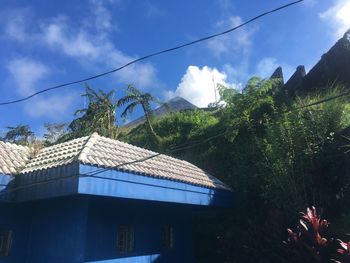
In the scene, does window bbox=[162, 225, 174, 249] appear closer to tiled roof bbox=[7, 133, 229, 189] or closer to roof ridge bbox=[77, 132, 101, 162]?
tiled roof bbox=[7, 133, 229, 189]

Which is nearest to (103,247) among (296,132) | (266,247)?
(266,247)

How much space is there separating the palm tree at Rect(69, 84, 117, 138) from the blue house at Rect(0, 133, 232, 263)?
1031 centimetres

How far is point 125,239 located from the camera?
853 cm

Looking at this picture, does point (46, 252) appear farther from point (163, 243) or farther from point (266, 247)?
point (266, 247)

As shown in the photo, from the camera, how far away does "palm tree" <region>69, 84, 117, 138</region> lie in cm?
1981

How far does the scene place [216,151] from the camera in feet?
42.3

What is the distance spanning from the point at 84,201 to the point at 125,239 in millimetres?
1636

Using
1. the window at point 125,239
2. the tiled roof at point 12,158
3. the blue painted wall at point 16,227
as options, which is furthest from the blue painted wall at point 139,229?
the tiled roof at point 12,158

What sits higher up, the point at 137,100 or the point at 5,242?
the point at 137,100

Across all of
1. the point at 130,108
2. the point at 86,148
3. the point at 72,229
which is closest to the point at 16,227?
the point at 72,229

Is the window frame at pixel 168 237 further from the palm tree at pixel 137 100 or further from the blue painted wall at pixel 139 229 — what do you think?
the palm tree at pixel 137 100

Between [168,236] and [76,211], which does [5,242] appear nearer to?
[76,211]

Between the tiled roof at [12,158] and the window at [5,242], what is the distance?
1.19 meters

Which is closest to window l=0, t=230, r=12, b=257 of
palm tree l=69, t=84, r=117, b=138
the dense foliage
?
the dense foliage
